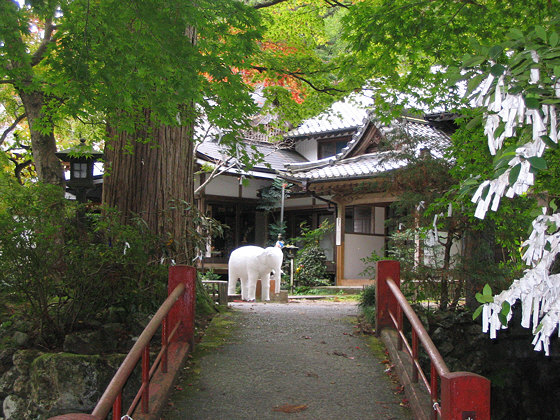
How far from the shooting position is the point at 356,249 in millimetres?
19859

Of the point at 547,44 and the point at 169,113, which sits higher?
the point at 169,113

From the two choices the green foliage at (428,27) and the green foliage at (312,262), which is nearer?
the green foliage at (428,27)

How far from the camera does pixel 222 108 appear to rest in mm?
6535

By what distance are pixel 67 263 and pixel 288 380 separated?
3.09 metres

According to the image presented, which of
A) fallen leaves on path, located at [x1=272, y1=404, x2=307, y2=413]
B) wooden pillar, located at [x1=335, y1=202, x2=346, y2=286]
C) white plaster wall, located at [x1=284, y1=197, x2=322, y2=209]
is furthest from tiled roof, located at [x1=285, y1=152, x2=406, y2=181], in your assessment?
fallen leaves on path, located at [x1=272, y1=404, x2=307, y2=413]

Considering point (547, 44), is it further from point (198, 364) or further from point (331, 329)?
point (331, 329)

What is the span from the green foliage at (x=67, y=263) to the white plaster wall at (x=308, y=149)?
714 inches

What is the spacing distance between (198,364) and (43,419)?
193cm

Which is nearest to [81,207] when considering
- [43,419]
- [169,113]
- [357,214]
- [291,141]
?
[169,113]

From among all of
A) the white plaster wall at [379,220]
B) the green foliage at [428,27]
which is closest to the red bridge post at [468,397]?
the green foliage at [428,27]

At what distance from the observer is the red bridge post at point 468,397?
4.16 m

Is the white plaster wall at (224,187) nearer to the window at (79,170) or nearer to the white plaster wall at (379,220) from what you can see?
the white plaster wall at (379,220)

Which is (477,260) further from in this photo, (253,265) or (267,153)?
(267,153)

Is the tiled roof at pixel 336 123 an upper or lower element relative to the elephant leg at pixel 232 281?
upper
